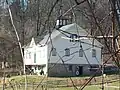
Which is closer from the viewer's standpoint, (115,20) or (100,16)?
(115,20)

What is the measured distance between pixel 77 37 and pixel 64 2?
5.9 inches

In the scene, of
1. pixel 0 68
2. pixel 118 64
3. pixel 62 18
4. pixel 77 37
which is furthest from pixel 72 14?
pixel 0 68

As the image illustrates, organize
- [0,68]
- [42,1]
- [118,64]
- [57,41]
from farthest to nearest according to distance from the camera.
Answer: [57,41] → [0,68] → [42,1] → [118,64]

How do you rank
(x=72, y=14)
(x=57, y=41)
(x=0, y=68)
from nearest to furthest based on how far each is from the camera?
(x=72, y=14), (x=0, y=68), (x=57, y=41)

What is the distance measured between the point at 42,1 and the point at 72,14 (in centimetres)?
41

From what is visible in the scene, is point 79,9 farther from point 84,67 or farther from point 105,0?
point 84,67

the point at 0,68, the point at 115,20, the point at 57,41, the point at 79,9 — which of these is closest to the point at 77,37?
the point at 79,9

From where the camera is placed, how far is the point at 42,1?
5.37 feet

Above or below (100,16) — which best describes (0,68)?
below

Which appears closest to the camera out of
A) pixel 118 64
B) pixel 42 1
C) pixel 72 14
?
pixel 118 64

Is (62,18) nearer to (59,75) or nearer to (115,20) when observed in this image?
(115,20)

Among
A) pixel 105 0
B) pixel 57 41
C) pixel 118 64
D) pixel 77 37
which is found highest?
pixel 57 41

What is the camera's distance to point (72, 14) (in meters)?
1.26

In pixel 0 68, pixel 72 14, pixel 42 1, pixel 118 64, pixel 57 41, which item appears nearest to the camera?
pixel 118 64
